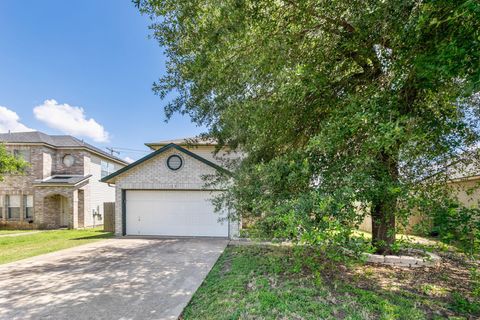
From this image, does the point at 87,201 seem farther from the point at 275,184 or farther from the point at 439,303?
the point at 439,303

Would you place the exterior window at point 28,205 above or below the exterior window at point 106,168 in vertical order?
below

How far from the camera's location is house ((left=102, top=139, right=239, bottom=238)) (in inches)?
445

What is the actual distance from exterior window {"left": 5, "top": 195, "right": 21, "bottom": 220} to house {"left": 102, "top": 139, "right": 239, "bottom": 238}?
9.99 metres

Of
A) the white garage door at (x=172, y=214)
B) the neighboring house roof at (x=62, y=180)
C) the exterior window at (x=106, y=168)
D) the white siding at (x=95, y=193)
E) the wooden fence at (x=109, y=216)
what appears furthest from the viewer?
the exterior window at (x=106, y=168)

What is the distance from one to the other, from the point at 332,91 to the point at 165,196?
9.16 m

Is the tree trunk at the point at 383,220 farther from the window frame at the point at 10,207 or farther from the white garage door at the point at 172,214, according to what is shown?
the window frame at the point at 10,207

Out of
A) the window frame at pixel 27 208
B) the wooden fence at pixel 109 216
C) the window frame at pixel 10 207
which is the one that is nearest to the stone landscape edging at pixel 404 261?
the wooden fence at pixel 109 216

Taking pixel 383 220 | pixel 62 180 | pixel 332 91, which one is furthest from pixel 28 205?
pixel 383 220

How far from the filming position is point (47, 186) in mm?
15672

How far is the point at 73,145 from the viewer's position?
1692 cm

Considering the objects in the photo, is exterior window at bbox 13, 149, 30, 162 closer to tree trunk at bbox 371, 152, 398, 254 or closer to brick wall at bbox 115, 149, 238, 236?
brick wall at bbox 115, 149, 238, 236

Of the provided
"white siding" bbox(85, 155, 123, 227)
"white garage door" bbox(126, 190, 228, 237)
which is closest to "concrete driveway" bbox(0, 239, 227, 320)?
"white garage door" bbox(126, 190, 228, 237)

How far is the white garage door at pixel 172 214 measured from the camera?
1123 centimetres

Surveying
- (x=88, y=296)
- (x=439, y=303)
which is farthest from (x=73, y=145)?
(x=439, y=303)
